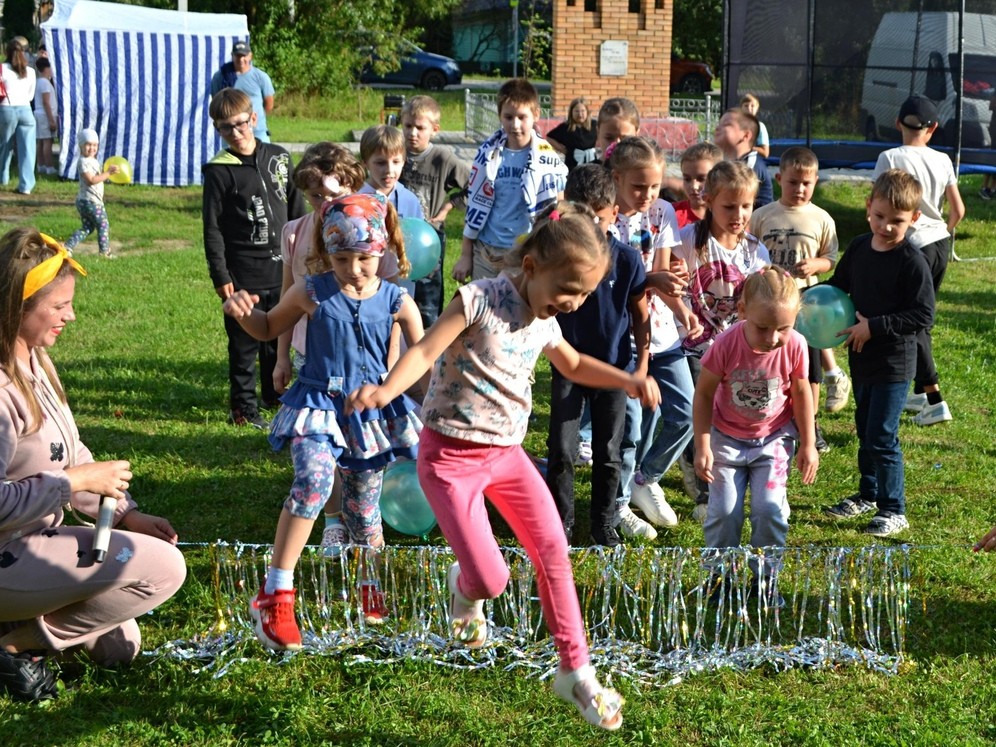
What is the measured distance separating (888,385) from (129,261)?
29.4 feet

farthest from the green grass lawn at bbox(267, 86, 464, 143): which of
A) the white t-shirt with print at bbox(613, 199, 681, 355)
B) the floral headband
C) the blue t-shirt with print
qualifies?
the floral headband

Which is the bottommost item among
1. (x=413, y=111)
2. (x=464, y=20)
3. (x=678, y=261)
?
(x=678, y=261)

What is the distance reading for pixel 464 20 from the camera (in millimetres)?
49750

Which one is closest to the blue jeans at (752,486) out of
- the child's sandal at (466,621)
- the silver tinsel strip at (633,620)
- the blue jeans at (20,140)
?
the silver tinsel strip at (633,620)

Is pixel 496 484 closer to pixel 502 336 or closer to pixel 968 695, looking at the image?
pixel 502 336

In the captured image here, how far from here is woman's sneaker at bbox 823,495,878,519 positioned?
599cm

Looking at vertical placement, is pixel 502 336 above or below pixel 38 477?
above

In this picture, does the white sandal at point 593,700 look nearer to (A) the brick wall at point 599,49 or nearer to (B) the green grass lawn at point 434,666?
(B) the green grass lawn at point 434,666

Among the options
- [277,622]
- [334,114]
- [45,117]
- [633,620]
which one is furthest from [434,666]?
[334,114]

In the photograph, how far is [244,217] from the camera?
23.3 feet

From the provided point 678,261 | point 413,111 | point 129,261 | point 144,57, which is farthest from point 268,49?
point 678,261

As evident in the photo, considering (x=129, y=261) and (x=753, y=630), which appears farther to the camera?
(x=129, y=261)

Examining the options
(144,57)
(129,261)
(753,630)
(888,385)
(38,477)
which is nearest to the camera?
(38,477)

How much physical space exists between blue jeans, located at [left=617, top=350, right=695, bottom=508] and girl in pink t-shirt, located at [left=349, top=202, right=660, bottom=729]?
1.72 meters
